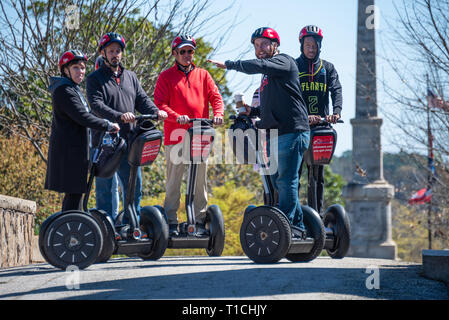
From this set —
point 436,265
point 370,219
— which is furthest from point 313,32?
point 370,219

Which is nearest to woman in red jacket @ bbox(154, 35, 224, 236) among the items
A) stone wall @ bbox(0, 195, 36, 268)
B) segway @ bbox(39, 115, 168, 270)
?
segway @ bbox(39, 115, 168, 270)

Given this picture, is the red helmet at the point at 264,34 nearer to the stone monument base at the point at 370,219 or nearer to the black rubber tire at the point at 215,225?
the black rubber tire at the point at 215,225

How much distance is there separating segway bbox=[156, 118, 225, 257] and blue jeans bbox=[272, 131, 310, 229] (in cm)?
80

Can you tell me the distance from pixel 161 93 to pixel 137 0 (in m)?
4.45

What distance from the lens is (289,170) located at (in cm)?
588

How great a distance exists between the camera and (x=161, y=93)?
22.2ft

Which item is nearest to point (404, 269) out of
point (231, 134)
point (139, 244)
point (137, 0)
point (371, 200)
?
point (231, 134)

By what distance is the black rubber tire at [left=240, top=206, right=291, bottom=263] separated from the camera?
18.5 feet

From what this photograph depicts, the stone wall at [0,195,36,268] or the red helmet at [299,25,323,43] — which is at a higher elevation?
the red helmet at [299,25,323,43]

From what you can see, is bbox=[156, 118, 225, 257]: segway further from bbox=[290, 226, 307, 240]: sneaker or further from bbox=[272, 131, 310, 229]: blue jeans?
bbox=[290, 226, 307, 240]: sneaker

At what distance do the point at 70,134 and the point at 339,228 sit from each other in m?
2.75

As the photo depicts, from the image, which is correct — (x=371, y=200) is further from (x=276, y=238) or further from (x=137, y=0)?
(x=276, y=238)

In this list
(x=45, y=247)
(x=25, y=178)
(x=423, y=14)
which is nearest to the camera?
(x=45, y=247)

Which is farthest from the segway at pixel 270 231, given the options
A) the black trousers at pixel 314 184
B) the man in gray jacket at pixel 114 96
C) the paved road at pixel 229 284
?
the man in gray jacket at pixel 114 96
